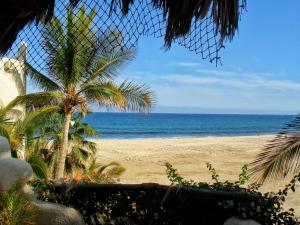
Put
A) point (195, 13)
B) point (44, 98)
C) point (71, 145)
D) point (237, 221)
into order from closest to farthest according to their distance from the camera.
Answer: point (195, 13)
point (237, 221)
point (44, 98)
point (71, 145)

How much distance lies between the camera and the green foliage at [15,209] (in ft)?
14.8

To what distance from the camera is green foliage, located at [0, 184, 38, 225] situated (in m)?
4.50

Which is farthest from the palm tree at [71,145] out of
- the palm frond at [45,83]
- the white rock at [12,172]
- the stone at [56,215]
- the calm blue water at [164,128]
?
the calm blue water at [164,128]

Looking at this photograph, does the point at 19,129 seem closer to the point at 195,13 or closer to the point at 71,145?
the point at 71,145

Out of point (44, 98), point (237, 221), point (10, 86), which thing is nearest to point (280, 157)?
point (237, 221)

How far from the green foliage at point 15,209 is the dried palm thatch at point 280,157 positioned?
2729 mm

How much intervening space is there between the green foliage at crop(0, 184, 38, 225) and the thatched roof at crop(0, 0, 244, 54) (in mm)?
2149

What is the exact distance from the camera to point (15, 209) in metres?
4.56

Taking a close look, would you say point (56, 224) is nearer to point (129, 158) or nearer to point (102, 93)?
point (102, 93)

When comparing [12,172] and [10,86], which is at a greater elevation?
[10,86]

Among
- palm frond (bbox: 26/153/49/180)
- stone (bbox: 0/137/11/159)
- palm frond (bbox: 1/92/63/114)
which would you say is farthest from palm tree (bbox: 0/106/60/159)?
palm frond (bbox: 1/92/63/114)

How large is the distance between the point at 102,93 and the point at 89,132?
4.38 feet

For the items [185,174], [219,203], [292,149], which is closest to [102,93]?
[185,174]

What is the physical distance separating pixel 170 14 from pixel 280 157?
347cm
